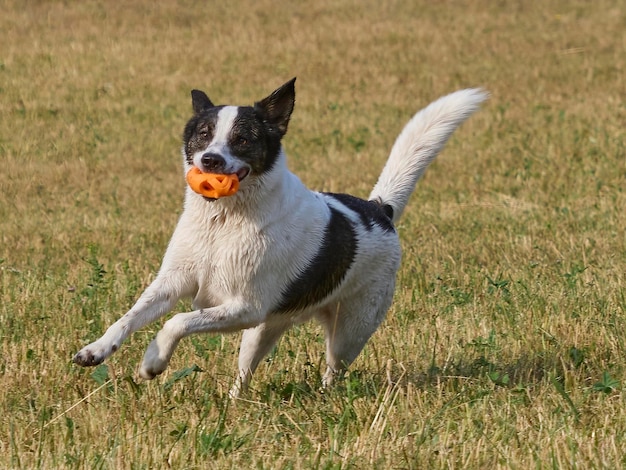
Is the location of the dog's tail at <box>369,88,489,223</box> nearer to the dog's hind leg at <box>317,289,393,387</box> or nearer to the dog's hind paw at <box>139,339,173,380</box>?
the dog's hind leg at <box>317,289,393,387</box>

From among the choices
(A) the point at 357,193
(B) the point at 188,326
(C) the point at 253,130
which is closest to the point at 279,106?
(C) the point at 253,130

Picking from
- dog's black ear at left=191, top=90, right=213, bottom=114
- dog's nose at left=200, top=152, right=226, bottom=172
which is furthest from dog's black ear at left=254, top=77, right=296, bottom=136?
dog's nose at left=200, top=152, right=226, bottom=172

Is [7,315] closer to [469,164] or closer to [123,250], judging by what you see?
[123,250]

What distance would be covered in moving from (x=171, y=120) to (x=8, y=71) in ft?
12.9

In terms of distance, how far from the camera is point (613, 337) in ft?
19.6

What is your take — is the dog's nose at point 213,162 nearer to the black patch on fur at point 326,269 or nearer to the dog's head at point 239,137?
the dog's head at point 239,137

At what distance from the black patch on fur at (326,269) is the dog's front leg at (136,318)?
60 cm

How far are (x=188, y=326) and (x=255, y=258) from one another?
19.2 inches

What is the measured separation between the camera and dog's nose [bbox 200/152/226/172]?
4.94 meters

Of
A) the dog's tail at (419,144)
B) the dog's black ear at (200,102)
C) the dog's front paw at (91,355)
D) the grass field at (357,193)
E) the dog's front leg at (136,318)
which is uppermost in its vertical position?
the dog's black ear at (200,102)

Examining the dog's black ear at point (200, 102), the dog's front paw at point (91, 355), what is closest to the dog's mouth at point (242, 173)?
the dog's black ear at point (200, 102)

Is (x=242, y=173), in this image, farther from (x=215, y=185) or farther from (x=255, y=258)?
(x=255, y=258)

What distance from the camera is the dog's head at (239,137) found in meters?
5.02

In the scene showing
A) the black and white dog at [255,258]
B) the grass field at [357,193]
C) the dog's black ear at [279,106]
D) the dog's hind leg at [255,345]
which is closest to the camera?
the grass field at [357,193]
